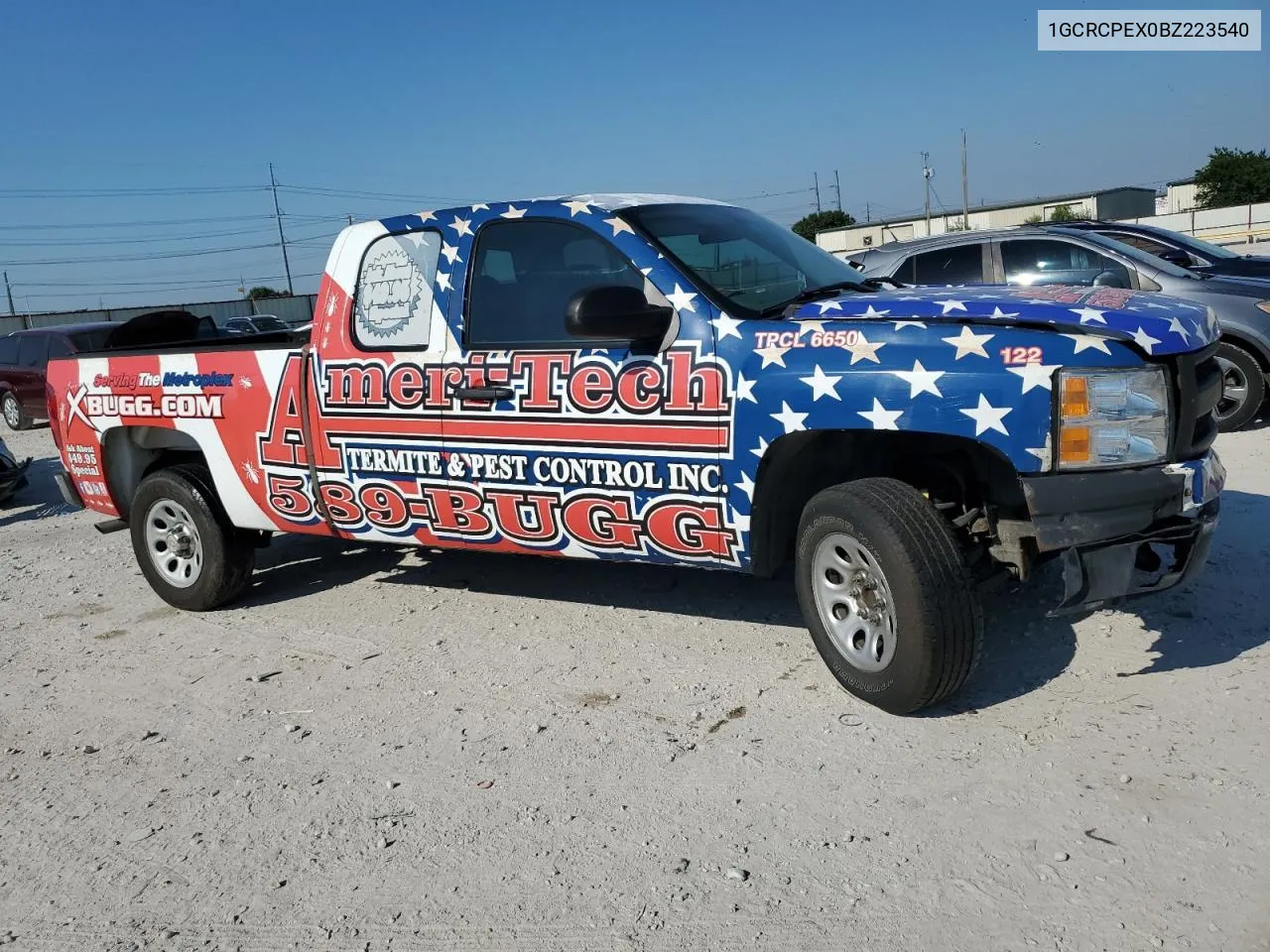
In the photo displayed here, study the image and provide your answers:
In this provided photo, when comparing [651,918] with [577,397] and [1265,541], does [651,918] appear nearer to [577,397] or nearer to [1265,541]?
[577,397]

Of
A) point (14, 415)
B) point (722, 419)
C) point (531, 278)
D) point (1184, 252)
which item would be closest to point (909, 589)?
point (722, 419)

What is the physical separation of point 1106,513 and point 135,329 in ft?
19.4

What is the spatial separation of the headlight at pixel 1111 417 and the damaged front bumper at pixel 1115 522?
53 mm

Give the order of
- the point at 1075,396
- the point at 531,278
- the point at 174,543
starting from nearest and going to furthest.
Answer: the point at 1075,396 < the point at 531,278 < the point at 174,543

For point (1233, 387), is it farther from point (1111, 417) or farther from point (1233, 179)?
point (1233, 179)

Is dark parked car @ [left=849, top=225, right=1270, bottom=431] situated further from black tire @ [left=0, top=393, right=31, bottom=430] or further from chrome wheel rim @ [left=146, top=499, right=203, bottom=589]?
black tire @ [left=0, top=393, right=31, bottom=430]

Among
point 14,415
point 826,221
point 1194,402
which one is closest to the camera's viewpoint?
point 1194,402

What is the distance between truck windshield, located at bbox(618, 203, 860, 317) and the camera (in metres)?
4.18

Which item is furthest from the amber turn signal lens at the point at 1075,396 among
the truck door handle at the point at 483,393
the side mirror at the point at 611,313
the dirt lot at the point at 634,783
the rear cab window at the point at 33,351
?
the rear cab window at the point at 33,351

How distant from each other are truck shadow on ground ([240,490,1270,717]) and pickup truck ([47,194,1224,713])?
0.44 m

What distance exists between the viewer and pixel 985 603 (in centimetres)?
484

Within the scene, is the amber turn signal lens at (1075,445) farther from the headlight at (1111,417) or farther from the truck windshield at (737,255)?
the truck windshield at (737,255)

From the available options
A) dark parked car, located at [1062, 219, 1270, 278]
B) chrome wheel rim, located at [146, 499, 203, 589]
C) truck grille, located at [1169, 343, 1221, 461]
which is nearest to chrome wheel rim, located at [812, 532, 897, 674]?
truck grille, located at [1169, 343, 1221, 461]

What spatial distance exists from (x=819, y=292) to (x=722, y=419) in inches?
31.1
